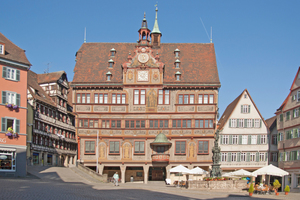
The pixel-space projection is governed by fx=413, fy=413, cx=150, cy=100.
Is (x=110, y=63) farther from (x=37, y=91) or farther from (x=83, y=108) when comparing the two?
(x=37, y=91)

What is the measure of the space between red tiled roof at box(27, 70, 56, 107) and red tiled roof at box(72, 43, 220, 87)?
712 cm

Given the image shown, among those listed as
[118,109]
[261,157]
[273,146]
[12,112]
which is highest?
[118,109]

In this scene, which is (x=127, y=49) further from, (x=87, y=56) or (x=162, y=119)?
(x=162, y=119)

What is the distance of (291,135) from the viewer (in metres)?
55.5

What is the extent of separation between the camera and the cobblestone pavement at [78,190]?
26059 mm

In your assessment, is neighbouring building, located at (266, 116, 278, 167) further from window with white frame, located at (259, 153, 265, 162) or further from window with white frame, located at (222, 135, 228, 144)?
window with white frame, located at (222, 135, 228, 144)

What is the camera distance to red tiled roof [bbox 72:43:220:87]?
2293 inches

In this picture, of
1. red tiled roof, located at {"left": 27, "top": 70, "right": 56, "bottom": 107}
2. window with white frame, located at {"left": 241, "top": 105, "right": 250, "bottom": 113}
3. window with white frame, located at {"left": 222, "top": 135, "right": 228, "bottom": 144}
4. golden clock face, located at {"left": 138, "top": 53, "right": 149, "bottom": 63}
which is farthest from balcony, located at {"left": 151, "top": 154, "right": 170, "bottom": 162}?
red tiled roof, located at {"left": 27, "top": 70, "right": 56, "bottom": 107}

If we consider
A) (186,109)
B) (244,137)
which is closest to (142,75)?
(186,109)

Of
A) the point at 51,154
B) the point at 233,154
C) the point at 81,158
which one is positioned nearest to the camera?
the point at 81,158

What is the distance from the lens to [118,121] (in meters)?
56.8

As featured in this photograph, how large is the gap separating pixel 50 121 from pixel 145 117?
1745cm

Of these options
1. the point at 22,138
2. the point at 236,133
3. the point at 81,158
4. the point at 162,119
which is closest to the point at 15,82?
the point at 22,138

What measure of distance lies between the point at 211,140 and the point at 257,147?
904cm
